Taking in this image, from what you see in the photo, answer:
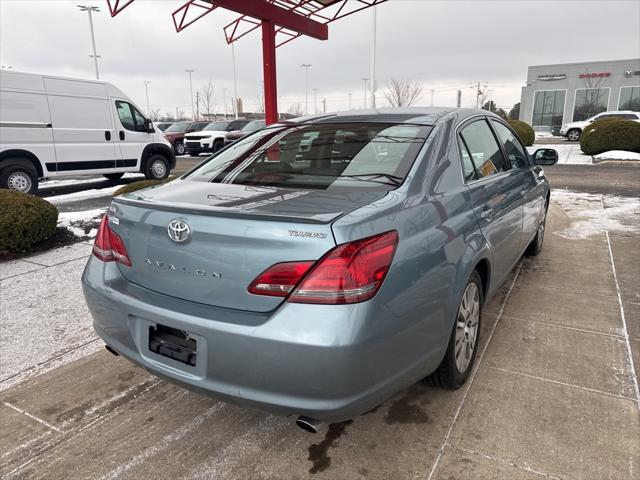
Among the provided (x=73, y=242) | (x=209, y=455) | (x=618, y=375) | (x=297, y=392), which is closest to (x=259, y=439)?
(x=209, y=455)

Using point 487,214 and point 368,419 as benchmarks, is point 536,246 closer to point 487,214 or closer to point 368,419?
point 487,214

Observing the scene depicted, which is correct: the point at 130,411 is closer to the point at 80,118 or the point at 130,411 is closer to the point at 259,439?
the point at 259,439

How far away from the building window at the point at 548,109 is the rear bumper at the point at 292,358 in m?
52.0

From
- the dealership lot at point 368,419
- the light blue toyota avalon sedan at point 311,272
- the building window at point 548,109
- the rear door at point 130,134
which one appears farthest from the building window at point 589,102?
the light blue toyota avalon sedan at point 311,272

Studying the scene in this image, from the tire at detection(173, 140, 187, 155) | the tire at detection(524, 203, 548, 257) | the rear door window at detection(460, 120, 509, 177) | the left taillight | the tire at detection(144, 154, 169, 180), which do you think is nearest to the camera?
the left taillight

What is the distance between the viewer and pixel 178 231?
1.99m

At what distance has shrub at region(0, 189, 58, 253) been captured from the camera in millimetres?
5098

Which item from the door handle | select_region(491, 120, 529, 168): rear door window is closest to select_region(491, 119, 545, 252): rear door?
select_region(491, 120, 529, 168): rear door window

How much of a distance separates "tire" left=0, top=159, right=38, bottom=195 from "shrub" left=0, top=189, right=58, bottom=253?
4.24 metres

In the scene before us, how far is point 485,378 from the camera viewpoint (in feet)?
9.13

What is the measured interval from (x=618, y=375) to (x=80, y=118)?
10572 mm

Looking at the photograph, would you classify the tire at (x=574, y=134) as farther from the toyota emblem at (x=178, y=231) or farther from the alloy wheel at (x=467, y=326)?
the toyota emblem at (x=178, y=231)

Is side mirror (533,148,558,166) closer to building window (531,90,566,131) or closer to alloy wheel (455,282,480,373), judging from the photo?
alloy wheel (455,282,480,373)

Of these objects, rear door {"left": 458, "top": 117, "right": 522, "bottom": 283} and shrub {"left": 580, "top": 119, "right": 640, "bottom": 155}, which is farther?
shrub {"left": 580, "top": 119, "right": 640, "bottom": 155}
